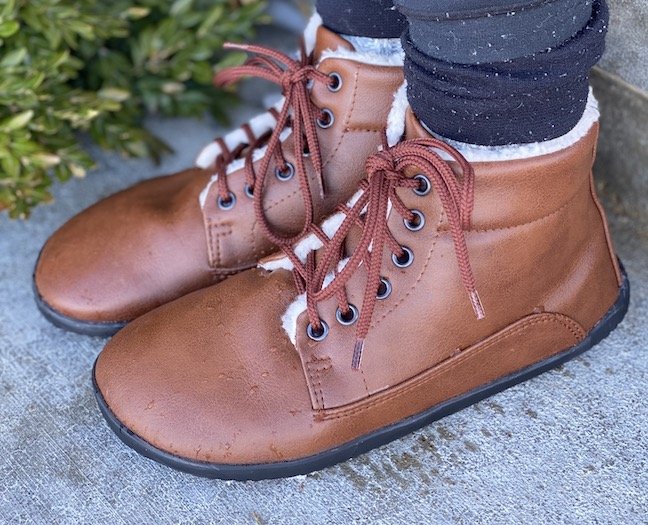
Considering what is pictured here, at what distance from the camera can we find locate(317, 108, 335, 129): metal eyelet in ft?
3.59

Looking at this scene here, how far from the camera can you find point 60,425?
109 centimetres

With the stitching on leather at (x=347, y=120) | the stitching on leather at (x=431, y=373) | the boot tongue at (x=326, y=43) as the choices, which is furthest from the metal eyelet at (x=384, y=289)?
the boot tongue at (x=326, y=43)

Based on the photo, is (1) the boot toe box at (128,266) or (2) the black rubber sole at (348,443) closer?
(2) the black rubber sole at (348,443)

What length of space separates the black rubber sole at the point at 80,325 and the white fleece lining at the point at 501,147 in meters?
0.50

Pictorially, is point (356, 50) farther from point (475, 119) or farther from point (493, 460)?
point (493, 460)

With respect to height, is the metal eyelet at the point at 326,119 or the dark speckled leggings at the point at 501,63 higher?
the dark speckled leggings at the point at 501,63

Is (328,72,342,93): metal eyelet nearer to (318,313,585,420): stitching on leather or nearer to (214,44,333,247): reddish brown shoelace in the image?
(214,44,333,247): reddish brown shoelace

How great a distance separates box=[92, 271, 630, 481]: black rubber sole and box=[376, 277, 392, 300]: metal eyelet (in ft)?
0.53

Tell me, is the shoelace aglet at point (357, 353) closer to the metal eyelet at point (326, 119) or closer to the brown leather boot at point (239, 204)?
the brown leather boot at point (239, 204)

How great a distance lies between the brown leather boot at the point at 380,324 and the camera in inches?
35.8

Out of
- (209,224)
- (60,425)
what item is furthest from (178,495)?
(209,224)

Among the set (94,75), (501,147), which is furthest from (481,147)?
(94,75)

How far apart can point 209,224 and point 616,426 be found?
0.61m

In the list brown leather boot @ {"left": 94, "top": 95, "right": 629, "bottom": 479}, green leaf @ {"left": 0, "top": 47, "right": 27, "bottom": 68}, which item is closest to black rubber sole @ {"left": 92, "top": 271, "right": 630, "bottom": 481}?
brown leather boot @ {"left": 94, "top": 95, "right": 629, "bottom": 479}
